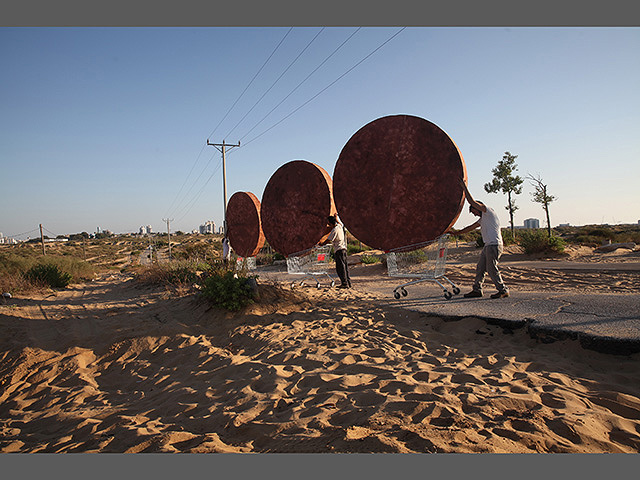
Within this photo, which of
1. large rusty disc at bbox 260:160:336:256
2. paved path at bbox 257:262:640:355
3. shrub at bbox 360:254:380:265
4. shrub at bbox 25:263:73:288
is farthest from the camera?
shrub at bbox 360:254:380:265

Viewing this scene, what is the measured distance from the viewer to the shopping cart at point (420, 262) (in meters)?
6.78

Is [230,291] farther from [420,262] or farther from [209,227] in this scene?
[209,227]

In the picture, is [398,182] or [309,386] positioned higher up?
[398,182]

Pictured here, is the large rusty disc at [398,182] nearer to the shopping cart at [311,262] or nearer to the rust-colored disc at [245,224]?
the shopping cart at [311,262]

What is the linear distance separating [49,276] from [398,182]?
45.4 ft

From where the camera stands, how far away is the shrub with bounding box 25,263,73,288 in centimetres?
1372

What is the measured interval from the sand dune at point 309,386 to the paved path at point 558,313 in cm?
15

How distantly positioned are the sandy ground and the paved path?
160mm

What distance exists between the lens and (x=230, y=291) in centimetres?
711

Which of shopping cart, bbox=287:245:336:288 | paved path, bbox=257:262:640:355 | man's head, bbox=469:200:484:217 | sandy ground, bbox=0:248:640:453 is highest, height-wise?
man's head, bbox=469:200:484:217

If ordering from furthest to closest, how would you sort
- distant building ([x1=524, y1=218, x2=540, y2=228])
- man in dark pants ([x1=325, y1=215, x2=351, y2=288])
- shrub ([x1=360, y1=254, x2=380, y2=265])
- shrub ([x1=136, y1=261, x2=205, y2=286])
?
distant building ([x1=524, y1=218, x2=540, y2=228]) → shrub ([x1=360, y1=254, x2=380, y2=265]) → shrub ([x1=136, y1=261, x2=205, y2=286]) → man in dark pants ([x1=325, y1=215, x2=351, y2=288])

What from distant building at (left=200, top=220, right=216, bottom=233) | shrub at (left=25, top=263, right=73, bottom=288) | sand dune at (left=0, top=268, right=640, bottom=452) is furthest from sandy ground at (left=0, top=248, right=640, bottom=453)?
distant building at (left=200, top=220, right=216, bottom=233)

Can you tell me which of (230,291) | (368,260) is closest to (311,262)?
(230,291)

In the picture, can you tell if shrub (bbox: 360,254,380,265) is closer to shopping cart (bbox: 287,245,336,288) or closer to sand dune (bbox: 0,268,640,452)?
shopping cart (bbox: 287,245,336,288)
